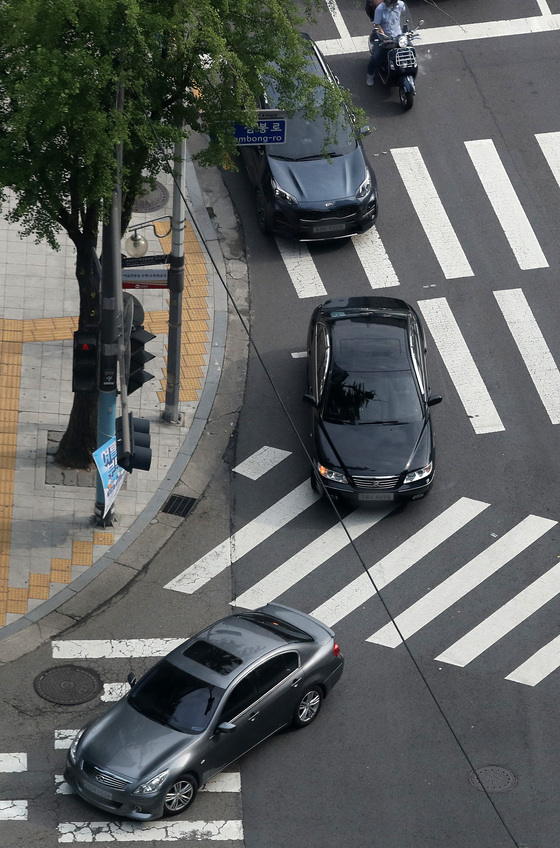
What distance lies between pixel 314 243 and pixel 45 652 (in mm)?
10095

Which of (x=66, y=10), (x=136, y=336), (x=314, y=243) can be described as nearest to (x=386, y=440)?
(x=136, y=336)

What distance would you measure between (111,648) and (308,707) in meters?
2.91

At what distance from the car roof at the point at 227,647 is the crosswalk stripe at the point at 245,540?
1.95 metres

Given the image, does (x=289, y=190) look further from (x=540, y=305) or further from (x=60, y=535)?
(x=60, y=535)

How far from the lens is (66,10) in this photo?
582 inches

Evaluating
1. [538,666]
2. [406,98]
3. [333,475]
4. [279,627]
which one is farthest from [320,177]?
[538,666]

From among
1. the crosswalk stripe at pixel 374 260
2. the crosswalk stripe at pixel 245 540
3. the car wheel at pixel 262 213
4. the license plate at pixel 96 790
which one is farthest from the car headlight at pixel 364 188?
the license plate at pixel 96 790

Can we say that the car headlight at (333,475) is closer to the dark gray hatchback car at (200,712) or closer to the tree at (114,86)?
the dark gray hatchback car at (200,712)

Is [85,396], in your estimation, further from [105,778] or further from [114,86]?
[105,778]

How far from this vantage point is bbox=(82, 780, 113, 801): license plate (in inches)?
597

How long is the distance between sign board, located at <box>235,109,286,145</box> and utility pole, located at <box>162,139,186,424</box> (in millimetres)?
988

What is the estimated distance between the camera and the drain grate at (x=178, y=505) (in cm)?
2019

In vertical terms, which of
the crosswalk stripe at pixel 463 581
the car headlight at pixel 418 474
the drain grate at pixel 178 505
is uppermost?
the car headlight at pixel 418 474

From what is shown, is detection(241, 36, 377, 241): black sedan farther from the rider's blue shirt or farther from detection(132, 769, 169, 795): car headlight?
detection(132, 769, 169, 795): car headlight
